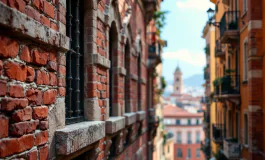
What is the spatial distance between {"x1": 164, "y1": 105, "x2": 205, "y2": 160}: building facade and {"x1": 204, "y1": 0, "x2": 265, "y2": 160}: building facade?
186 feet

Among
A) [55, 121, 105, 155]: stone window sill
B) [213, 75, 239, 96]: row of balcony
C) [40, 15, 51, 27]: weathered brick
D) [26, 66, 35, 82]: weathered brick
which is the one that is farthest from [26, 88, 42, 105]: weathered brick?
[213, 75, 239, 96]: row of balcony

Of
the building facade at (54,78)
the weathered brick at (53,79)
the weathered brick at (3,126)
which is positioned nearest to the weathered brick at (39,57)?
the building facade at (54,78)

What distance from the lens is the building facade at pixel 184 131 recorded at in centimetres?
7700

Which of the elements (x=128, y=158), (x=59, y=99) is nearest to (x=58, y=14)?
(x=59, y=99)

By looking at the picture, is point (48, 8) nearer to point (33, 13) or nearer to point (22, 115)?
point (33, 13)

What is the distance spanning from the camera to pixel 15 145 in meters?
3.75

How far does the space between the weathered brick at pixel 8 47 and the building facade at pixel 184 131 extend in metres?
73.5

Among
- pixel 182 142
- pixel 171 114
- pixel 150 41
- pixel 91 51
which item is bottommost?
pixel 182 142

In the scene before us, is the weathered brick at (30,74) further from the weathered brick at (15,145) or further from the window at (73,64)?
the window at (73,64)

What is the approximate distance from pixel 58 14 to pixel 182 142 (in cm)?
7514

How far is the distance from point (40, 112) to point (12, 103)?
71cm

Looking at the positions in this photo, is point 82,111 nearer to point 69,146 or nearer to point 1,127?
point 69,146

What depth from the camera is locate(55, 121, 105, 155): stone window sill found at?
16.1ft

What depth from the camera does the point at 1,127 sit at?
350 centimetres
